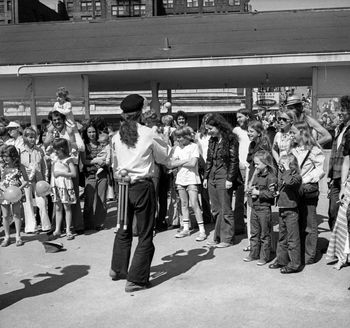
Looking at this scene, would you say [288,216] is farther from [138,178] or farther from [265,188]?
[138,178]

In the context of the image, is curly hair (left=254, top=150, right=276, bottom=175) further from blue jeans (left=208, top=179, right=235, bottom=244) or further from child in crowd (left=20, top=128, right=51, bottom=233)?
child in crowd (left=20, top=128, right=51, bottom=233)

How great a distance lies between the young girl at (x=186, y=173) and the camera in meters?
6.89

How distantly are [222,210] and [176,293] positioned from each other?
1.94m

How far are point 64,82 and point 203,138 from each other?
6.00 meters

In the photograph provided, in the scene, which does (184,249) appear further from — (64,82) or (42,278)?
(64,82)

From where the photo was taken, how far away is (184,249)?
6.32 m

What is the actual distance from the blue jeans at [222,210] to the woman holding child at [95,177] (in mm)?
2049

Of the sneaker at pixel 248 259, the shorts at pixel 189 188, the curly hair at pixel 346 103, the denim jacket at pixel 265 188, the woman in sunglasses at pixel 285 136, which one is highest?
the curly hair at pixel 346 103

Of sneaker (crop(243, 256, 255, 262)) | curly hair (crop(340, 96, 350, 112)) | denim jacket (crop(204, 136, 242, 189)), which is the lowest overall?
sneaker (crop(243, 256, 255, 262))

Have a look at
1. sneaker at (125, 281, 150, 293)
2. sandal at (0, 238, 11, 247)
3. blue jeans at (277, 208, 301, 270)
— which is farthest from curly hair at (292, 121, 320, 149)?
sandal at (0, 238, 11, 247)

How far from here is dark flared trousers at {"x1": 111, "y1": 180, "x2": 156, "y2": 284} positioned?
4.74 metres

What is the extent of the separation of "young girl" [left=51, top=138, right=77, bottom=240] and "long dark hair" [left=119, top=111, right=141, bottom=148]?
2.48 m

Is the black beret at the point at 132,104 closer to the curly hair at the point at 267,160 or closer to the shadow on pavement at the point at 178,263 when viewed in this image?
the curly hair at the point at 267,160

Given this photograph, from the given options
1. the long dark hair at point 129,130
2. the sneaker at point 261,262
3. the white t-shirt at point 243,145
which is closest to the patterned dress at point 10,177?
the long dark hair at point 129,130
